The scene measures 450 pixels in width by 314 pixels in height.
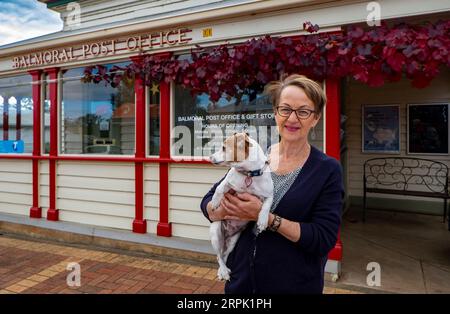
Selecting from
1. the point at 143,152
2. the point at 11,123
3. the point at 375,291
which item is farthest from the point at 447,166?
the point at 11,123

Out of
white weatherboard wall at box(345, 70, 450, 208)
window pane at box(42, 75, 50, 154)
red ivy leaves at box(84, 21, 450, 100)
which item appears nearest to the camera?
red ivy leaves at box(84, 21, 450, 100)

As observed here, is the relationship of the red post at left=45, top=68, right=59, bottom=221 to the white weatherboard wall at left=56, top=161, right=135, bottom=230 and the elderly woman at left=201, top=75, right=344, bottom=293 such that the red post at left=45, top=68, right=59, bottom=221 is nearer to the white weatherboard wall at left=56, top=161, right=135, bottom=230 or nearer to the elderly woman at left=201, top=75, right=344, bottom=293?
the white weatherboard wall at left=56, top=161, right=135, bottom=230

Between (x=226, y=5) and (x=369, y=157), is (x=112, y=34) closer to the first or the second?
(x=226, y=5)

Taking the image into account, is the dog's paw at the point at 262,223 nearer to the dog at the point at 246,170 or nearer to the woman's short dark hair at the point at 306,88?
the dog at the point at 246,170

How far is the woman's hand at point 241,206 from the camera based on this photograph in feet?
4.81

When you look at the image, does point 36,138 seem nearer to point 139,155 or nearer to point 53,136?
point 53,136

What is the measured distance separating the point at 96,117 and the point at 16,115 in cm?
188

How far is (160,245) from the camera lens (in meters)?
4.39

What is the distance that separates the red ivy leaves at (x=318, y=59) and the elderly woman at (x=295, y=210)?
1997 mm

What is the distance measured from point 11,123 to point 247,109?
4.50 m

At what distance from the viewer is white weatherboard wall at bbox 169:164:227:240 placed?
424cm

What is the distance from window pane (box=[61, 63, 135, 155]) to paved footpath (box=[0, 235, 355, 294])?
1.50m

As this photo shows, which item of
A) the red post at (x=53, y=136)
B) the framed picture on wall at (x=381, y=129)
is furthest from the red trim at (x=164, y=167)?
the framed picture on wall at (x=381, y=129)

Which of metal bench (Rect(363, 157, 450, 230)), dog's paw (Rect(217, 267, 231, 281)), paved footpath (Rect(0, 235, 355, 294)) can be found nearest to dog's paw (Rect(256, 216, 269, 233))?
dog's paw (Rect(217, 267, 231, 281))
